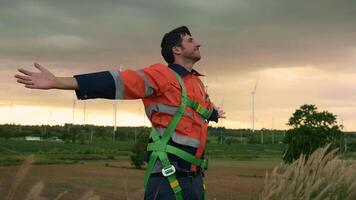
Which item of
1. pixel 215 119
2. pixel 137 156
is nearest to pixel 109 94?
pixel 215 119

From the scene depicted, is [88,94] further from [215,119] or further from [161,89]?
[215,119]

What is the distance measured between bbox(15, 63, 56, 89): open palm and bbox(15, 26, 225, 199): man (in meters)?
0.27

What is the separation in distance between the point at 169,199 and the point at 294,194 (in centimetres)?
239

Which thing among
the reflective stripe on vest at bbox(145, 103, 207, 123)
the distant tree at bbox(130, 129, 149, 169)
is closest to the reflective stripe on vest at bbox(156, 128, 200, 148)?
the reflective stripe on vest at bbox(145, 103, 207, 123)

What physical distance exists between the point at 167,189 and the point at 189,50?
1088mm

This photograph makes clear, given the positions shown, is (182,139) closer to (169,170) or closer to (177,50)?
(169,170)

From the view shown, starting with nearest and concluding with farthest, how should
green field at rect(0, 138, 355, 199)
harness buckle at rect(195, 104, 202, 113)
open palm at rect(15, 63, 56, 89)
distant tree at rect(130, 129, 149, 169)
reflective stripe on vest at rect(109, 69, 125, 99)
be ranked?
1. open palm at rect(15, 63, 56, 89)
2. reflective stripe on vest at rect(109, 69, 125, 99)
3. harness buckle at rect(195, 104, 202, 113)
4. green field at rect(0, 138, 355, 199)
5. distant tree at rect(130, 129, 149, 169)

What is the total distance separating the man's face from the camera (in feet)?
14.3

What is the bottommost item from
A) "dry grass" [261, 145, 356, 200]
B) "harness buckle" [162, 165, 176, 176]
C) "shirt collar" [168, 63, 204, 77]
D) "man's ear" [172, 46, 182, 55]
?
"dry grass" [261, 145, 356, 200]

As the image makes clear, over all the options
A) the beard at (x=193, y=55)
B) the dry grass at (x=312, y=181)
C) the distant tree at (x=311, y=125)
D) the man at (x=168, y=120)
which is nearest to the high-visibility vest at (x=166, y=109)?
the man at (x=168, y=120)

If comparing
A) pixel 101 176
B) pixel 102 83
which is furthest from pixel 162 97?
pixel 101 176

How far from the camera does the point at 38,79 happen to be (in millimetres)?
3469

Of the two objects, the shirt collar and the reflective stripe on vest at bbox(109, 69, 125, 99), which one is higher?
the shirt collar

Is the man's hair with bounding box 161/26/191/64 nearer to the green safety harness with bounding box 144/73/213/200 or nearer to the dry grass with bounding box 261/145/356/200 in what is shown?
the green safety harness with bounding box 144/73/213/200
